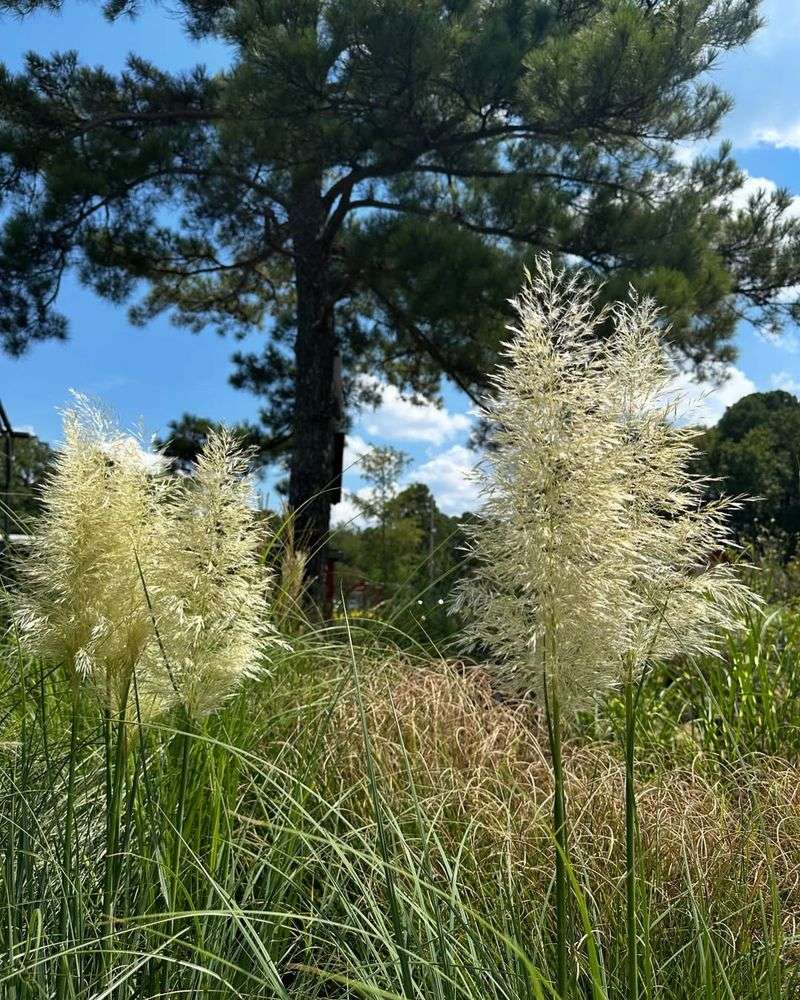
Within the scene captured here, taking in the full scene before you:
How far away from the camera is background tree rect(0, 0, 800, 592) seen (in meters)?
Result: 9.80

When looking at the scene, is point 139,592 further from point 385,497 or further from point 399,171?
point 385,497

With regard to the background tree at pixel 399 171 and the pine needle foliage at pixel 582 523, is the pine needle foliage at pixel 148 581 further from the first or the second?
the background tree at pixel 399 171

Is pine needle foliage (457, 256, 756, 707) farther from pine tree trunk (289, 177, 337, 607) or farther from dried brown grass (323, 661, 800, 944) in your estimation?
pine tree trunk (289, 177, 337, 607)

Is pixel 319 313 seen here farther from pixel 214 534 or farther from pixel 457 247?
pixel 214 534

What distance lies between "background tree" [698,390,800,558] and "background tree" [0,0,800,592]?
1812 centimetres

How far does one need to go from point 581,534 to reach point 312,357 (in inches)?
415

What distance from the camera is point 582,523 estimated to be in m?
1.65

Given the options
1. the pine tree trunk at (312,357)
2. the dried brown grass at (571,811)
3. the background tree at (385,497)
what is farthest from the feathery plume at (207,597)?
the background tree at (385,497)

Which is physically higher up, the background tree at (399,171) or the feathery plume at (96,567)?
the background tree at (399,171)

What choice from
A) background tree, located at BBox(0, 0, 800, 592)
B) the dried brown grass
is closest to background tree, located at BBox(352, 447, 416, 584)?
background tree, located at BBox(0, 0, 800, 592)

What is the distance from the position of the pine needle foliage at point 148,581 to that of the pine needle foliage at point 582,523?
19.5 inches

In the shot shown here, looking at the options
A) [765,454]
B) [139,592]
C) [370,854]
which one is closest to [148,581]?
[139,592]

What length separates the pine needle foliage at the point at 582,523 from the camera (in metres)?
1.66

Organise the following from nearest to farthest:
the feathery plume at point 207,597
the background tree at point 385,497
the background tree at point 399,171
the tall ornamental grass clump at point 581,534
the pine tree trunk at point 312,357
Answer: the tall ornamental grass clump at point 581,534 → the feathery plume at point 207,597 → the background tree at point 399,171 → the pine tree trunk at point 312,357 → the background tree at point 385,497
